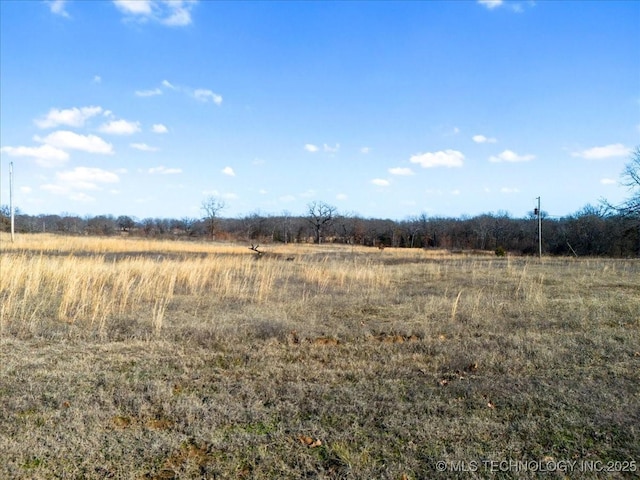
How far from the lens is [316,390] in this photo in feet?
14.4

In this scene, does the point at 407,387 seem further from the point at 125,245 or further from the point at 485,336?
the point at 125,245

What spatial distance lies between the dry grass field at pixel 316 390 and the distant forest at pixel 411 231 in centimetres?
4704

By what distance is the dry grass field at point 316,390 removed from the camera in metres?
3.07

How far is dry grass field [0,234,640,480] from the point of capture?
3.07 metres

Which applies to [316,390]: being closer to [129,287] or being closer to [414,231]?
[129,287]

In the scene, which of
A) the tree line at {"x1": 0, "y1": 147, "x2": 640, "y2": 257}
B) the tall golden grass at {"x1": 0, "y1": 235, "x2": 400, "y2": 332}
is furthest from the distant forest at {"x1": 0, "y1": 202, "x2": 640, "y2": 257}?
the tall golden grass at {"x1": 0, "y1": 235, "x2": 400, "y2": 332}

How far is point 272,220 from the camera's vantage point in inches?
3531

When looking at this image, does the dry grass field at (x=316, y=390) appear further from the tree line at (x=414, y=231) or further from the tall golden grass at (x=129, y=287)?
the tree line at (x=414, y=231)

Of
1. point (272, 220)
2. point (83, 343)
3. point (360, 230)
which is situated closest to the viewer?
point (83, 343)

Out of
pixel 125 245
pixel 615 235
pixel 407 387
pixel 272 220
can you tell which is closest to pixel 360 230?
pixel 272 220

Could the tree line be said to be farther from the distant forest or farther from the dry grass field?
the dry grass field

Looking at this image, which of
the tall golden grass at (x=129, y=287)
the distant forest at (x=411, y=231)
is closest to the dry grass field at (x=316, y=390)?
the tall golden grass at (x=129, y=287)

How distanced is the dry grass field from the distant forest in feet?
154

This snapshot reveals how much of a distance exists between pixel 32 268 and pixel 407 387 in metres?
11.4
